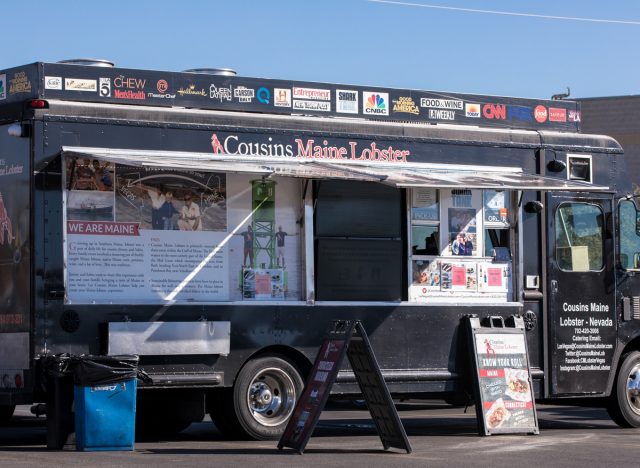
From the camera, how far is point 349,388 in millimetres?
13680

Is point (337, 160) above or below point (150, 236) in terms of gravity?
above

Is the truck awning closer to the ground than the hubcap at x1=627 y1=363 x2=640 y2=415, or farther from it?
farther from it

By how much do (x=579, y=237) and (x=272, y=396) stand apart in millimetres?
4476

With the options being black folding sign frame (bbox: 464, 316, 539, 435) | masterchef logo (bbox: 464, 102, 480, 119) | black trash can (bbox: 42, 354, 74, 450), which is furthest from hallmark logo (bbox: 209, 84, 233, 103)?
black folding sign frame (bbox: 464, 316, 539, 435)

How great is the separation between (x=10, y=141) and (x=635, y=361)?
798 cm

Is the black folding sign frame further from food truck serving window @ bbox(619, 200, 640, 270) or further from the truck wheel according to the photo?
food truck serving window @ bbox(619, 200, 640, 270)

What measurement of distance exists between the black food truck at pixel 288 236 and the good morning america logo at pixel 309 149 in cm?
2

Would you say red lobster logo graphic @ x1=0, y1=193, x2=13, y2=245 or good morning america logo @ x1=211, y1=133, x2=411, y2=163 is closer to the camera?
red lobster logo graphic @ x1=0, y1=193, x2=13, y2=245

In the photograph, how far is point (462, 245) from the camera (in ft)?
48.0

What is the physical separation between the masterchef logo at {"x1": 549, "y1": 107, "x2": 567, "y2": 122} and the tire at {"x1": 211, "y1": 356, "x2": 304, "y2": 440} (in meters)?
4.70

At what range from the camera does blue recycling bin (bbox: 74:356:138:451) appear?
1191 cm

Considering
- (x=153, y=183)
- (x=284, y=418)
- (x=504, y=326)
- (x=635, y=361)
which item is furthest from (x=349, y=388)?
(x=635, y=361)

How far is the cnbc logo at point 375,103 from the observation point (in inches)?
563

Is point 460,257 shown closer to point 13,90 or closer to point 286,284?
point 286,284
